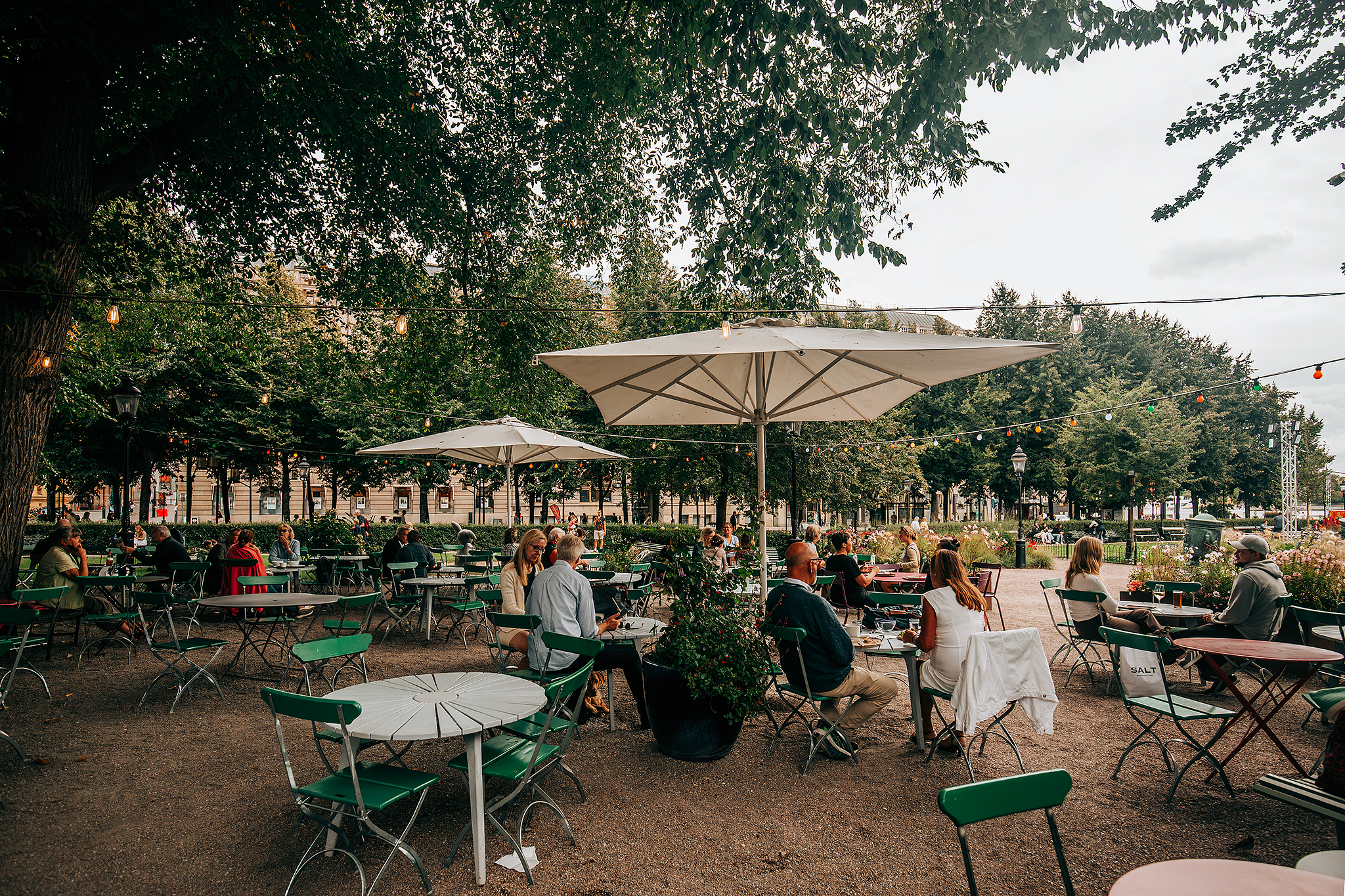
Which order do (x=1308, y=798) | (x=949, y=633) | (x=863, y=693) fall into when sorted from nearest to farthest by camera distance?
1. (x=1308, y=798)
2. (x=949, y=633)
3. (x=863, y=693)

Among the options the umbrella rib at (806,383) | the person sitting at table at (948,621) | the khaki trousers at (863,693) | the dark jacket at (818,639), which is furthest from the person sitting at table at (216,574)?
the person sitting at table at (948,621)

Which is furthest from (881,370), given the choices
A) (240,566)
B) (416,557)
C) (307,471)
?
(307,471)

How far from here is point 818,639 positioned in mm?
4887

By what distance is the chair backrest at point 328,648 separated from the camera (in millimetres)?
4031

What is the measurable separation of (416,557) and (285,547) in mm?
3075

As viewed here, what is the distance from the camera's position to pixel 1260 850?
3.58 m

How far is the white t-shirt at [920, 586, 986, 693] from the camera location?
4.75m

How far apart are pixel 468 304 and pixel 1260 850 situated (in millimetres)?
10421

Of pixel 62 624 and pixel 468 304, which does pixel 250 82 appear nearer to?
pixel 468 304

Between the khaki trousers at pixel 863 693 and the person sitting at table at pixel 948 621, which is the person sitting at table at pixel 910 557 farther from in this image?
the khaki trousers at pixel 863 693

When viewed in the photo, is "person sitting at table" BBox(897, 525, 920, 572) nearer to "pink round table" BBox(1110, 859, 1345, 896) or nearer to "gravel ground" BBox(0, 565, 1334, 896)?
"gravel ground" BBox(0, 565, 1334, 896)

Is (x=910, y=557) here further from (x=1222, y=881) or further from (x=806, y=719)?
(x=1222, y=881)

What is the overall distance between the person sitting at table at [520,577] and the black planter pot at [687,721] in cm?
171

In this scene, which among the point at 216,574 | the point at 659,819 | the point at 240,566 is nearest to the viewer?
the point at 659,819
